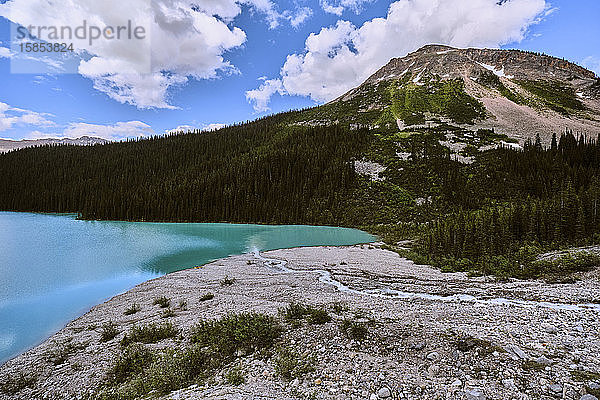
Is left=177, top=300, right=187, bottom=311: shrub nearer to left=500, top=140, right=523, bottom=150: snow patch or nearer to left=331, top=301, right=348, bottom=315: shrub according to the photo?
left=331, top=301, right=348, bottom=315: shrub

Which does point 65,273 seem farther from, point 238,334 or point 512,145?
point 512,145

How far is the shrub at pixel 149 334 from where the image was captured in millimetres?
10759

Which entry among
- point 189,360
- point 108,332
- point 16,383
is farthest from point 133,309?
point 189,360

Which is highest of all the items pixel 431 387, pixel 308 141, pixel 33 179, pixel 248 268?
pixel 308 141

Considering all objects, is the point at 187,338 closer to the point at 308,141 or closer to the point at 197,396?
the point at 197,396

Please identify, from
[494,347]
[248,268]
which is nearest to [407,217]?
[248,268]

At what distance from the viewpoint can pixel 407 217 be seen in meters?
69.6

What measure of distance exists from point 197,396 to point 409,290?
11519mm

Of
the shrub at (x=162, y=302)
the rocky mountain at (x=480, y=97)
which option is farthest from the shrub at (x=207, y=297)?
the rocky mountain at (x=480, y=97)

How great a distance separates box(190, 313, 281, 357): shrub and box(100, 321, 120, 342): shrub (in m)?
3.79

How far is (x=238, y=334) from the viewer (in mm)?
9258

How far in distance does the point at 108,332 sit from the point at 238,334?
21.4 feet

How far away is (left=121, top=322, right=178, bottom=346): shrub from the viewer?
10759 millimetres

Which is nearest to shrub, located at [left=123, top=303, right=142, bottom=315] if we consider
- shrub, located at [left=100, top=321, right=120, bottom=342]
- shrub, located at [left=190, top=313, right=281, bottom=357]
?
shrub, located at [left=100, top=321, right=120, bottom=342]
